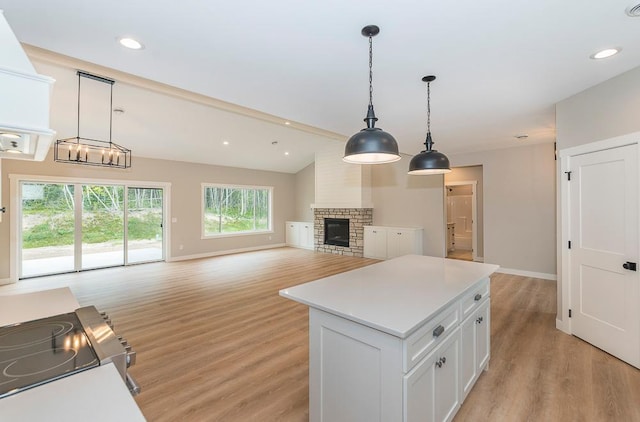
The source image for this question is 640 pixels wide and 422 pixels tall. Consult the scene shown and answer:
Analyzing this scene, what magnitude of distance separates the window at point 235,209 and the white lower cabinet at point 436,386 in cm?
741

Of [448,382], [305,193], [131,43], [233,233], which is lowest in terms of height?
[448,382]

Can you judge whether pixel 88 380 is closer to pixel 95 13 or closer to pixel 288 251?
pixel 95 13

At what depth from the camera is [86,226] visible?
6316 mm

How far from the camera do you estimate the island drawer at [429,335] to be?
4.65 feet

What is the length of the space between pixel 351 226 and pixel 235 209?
357cm

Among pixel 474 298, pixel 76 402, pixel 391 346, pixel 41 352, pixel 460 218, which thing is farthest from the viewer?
pixel 460 218

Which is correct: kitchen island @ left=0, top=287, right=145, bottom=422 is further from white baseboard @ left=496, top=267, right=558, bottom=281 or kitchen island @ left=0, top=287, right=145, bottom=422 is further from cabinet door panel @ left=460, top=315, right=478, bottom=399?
white baseboard @ left=496, top=267, right=558, bottom=281

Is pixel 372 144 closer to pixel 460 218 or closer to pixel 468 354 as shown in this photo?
pixel 468 354

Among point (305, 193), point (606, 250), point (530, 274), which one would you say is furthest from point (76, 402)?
point (305, 193)

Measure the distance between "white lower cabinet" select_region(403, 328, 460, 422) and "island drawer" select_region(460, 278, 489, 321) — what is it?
19 centimetres

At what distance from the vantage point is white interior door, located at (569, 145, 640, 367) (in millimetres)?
2654

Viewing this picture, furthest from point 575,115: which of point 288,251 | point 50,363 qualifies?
point 288,251

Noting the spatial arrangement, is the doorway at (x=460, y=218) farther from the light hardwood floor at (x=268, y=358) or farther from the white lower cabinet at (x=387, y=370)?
the white lower cabinet at (x=387, y=370)

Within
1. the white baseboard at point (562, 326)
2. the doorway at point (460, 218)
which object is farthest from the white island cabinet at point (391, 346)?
the doorway at point (460, 218)
